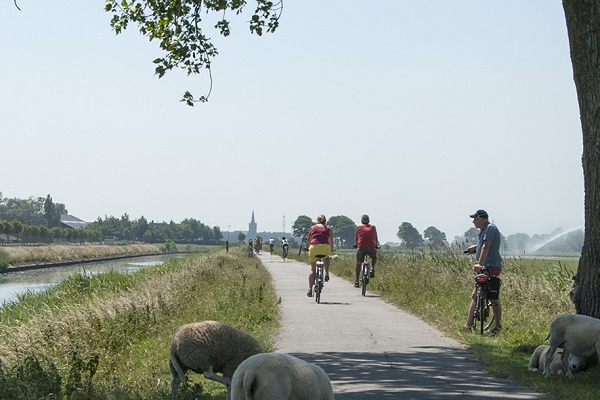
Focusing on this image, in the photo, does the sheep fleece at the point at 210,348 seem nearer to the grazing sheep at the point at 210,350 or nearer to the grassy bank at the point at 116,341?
the grazing sheep at the point at 210,350

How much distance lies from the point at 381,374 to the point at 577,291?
2.81 meters

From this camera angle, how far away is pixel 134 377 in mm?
9695

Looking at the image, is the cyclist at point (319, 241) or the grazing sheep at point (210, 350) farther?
the cyclist at point (319, 241)

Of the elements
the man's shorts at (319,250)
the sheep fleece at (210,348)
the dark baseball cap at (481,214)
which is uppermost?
the dark baseball cap at (481,214)

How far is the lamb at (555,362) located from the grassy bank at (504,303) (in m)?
0.13

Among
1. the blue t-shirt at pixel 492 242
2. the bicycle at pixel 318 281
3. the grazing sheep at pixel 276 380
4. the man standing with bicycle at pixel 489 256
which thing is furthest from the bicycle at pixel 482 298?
the grazing sheep at pixel 276 380

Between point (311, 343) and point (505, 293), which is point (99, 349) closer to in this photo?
point (311, 343)

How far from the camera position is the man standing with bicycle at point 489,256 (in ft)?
41.3

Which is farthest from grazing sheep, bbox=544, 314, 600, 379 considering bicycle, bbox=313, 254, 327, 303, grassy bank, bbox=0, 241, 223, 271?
grassy bank, bbox=0, 241, 223, 271

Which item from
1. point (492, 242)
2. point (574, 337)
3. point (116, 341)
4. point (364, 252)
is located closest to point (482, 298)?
point (492, 242)

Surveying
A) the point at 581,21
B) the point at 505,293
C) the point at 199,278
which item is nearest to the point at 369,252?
the point at 505,293

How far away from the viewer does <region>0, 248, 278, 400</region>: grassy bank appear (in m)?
8.58

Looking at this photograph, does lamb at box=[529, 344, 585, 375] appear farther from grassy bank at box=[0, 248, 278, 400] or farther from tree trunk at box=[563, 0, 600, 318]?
grassy bank at box=[0, 248, 278, 400]

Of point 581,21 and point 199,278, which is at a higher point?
point 581,21
